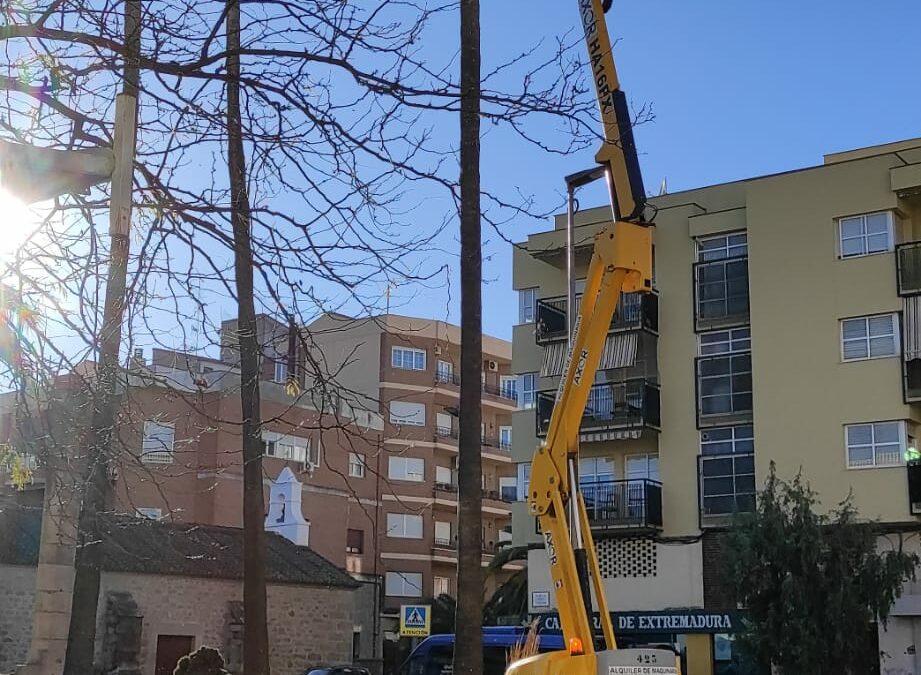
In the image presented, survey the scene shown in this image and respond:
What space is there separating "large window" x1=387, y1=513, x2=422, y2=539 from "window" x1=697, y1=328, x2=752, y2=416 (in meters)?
30.7

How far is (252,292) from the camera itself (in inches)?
324

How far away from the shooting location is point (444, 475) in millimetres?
65875

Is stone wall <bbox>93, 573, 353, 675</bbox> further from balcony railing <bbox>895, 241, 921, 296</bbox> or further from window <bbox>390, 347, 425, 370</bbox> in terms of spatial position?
window <bbox>390, 347, 425, 370</bbox>

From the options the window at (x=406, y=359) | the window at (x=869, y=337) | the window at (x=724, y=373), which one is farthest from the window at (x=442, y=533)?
the window at (x=869, y=337)

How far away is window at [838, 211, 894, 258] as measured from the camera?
31.6m

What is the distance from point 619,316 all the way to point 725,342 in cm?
329

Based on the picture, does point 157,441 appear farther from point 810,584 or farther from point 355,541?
point 355,541

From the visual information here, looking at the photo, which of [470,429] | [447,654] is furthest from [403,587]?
[470,429]

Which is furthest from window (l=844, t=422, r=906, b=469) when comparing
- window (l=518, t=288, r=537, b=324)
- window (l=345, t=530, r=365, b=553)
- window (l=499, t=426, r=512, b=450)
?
window (l=499, t=426, r=512, b=450)

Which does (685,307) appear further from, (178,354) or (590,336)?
(178,354)

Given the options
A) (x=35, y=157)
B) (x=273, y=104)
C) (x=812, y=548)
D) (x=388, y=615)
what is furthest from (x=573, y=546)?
(x=388, y=615)

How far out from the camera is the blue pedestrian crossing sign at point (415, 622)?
1201 inches

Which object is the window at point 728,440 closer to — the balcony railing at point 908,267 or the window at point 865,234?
the window at point 865,234

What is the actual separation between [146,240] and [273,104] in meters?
1.59
